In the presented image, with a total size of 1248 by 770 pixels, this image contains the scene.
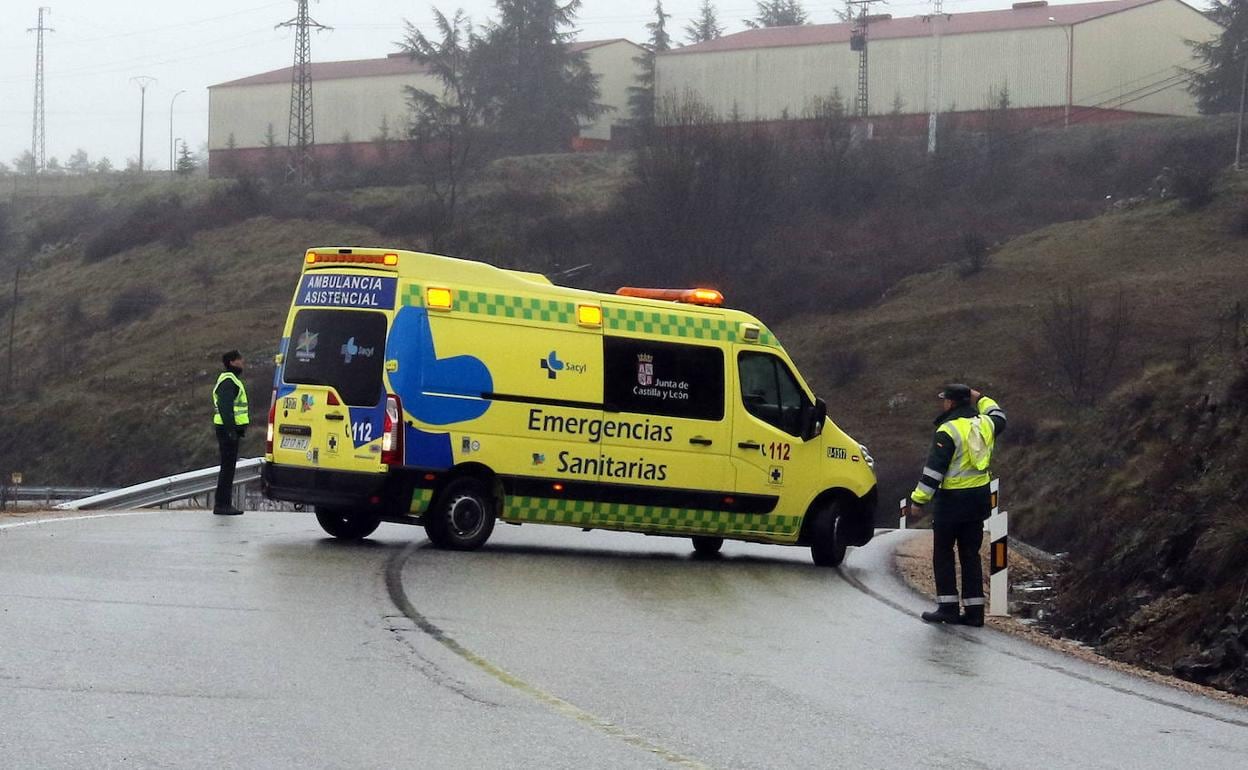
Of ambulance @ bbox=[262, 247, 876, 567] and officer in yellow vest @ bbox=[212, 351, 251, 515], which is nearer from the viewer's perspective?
ambulance @ bbox=[262, 247, 876, 567]

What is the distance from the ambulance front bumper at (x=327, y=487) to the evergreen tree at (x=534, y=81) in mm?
73161

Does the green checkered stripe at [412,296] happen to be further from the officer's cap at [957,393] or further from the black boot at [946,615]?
the black boot at [946,615]

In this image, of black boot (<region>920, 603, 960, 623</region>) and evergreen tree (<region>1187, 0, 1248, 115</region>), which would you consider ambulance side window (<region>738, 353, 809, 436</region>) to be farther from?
evergreen tree (<region>1187, 0, 1248, 115</region>)

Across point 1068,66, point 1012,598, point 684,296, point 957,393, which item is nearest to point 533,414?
point 684,296

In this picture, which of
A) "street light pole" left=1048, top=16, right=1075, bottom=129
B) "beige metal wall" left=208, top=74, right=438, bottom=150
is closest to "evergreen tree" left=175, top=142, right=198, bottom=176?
"beige metal wall" left=208, top=74, right=438, bottom=150

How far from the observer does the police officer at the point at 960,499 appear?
1260 centimetres

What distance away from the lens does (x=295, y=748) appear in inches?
267

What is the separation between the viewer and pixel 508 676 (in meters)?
8.75

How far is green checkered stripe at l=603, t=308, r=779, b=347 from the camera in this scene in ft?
52.2

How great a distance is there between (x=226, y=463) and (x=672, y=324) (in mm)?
5758

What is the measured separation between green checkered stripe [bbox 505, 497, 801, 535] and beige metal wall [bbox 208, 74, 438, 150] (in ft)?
237

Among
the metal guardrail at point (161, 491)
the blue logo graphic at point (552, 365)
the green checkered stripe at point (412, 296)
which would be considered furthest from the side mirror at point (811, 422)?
the metal guardrail at point (161, 491)

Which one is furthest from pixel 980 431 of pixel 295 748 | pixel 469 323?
pixel 295 748

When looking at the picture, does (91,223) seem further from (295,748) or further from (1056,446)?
(295,748)
